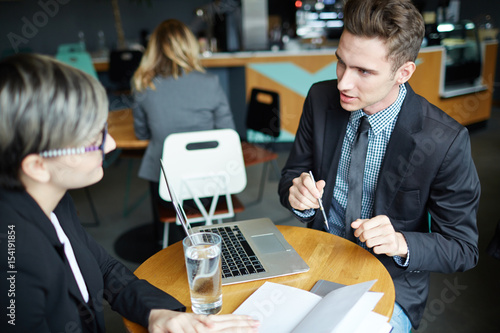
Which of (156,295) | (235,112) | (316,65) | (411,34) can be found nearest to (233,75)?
(235,112)

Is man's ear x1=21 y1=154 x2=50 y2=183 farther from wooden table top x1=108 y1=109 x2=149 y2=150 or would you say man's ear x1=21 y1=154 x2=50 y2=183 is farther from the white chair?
wooden table top x1=108 y1=109 x2=149 y2=150

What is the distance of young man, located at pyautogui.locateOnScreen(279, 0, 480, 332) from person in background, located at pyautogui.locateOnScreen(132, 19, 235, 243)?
1.22m

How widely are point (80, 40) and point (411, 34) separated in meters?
6.51

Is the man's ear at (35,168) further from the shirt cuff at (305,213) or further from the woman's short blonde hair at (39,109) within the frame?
the shirt cuff at (305,213)

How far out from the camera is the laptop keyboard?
1031mm

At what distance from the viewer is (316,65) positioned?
441cm

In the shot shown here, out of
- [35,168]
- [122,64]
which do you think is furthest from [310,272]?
[122,64]

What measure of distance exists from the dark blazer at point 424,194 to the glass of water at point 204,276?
1.66 ft

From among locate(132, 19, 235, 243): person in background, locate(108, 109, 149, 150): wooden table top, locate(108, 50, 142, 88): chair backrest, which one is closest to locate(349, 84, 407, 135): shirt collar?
locate(132, 19, 235, 243): person in background

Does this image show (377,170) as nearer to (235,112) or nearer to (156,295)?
(156,295)

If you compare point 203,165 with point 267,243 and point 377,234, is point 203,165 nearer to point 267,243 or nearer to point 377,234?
point 267,243

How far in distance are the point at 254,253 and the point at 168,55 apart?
1641mm

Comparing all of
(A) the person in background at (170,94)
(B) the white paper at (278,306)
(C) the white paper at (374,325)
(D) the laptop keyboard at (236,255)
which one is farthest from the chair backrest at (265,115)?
(C) the white paper at (374,325)

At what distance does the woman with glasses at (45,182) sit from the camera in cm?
72
